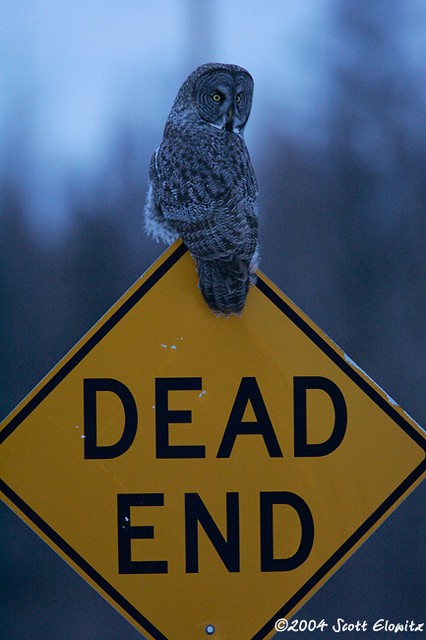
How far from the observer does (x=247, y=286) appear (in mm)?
1113

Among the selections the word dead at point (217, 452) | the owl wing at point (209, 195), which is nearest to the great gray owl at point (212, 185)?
the owl wing at point (209, 195)

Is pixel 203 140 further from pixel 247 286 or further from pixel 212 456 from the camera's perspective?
pixel 212 456

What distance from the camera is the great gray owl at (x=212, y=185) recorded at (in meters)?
1.11

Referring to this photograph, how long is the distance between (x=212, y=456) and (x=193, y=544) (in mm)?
145

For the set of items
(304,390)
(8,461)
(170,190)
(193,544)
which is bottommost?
(193,544)

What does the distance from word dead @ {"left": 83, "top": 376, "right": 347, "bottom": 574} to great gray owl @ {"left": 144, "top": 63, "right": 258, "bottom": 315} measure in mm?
166

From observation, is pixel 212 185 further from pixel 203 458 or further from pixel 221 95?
pixel 203 458

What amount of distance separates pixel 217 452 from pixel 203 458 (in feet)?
0.08

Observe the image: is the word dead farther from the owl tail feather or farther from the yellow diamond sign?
the owl tail feather

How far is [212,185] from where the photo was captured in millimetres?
1189

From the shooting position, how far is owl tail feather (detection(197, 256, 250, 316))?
108 centimetres

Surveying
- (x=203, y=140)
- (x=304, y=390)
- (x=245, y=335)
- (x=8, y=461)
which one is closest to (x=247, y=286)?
(x=245, y=335)

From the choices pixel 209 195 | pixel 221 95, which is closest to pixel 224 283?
pixel 209 195

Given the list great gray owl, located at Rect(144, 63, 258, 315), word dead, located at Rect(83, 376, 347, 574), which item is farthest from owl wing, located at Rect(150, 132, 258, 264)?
word dead, located at Rect(83, 376, 347, 574)
